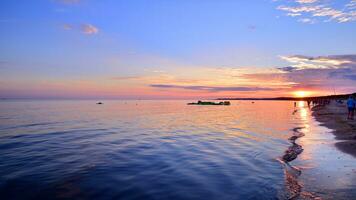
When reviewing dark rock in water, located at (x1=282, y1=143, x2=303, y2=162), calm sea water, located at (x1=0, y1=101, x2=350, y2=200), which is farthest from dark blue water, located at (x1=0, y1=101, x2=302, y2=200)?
dark rock in water, located at (x1=282, y1=143, x2=303, y2=162)

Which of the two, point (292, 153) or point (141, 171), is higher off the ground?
point (141, 171)

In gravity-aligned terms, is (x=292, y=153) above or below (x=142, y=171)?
below

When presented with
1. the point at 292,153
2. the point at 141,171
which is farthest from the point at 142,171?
the point at 292,153

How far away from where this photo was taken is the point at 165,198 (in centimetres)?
864

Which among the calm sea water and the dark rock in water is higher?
the calm sea water

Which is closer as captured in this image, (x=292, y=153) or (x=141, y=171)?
(x=141, y=171)

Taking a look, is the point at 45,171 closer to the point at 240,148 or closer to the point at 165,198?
the point at 165,198

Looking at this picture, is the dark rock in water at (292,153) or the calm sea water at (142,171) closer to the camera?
the calm sea water at (142,171)

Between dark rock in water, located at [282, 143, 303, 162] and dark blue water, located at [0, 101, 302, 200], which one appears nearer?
dark blue water, located at [0, 101, 302, 200]

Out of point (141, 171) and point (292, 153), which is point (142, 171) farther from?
point (292, 153)

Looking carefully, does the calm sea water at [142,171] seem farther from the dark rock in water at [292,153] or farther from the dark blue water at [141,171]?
the dark rock in water at [292,153]

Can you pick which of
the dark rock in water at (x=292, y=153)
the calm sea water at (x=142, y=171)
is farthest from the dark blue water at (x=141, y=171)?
the dark rock in water at (x=292, y=153)

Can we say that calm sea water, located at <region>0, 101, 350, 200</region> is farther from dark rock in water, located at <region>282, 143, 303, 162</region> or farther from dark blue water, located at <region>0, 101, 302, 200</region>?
dark rock in water, located at <region>282, 143, 303, 162</region>

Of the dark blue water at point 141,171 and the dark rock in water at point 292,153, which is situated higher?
the dark blue water at point 141,171
